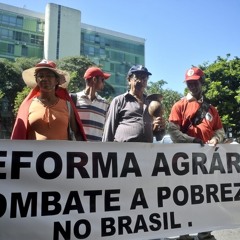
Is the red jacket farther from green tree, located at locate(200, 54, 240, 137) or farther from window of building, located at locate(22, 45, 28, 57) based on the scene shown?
window of building, located at locate(22, 45, 28, 57)

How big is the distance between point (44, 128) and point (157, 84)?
2894cm

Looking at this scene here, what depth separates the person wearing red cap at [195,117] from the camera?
3768mm

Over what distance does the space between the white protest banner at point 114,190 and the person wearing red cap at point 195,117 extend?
1.12 ft

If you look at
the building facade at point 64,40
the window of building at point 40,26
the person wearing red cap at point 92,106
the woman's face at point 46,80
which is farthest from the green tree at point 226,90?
the window of building at point 40,26

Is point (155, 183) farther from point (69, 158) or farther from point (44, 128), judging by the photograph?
point (44, 128)

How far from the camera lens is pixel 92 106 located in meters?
4.21

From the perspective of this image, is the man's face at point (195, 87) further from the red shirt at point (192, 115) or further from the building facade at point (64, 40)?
the building facade at point (64, 40)

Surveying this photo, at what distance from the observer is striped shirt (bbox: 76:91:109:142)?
4113mm

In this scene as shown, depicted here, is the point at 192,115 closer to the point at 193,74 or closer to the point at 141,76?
the point at 193,74

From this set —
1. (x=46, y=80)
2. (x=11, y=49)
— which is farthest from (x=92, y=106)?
(x=11, y=49)

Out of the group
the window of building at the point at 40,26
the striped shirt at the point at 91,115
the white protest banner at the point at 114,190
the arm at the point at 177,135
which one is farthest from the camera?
the window of building at the point at 40,26

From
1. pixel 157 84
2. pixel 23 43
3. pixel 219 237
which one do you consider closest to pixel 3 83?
pixel 157 84

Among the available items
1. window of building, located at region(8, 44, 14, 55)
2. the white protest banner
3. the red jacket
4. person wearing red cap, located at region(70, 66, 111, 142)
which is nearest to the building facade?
window of building, located at region(8, 44, 14, 55)

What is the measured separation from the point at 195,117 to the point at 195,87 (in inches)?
13.2
